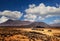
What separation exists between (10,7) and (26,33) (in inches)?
61.8

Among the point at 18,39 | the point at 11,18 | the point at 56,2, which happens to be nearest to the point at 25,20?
the point at 11,18

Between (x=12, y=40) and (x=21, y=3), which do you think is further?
(x=21, y=3)

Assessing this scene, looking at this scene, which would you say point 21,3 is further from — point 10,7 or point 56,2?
point 56,2

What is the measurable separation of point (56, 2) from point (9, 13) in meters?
2.55

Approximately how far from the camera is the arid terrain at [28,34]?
A: 7567mm

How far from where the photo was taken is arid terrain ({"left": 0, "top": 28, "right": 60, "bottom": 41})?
24.8 ft

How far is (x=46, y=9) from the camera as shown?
8.33m

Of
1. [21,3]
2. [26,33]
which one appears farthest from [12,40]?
[21,3]

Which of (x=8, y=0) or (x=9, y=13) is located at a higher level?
(x=8, y=0)

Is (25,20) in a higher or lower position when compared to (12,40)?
higher

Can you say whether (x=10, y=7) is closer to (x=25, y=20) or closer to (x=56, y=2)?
(x=25, y=20)

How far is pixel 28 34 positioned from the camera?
782 cm

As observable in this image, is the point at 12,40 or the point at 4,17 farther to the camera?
the point at 4,17

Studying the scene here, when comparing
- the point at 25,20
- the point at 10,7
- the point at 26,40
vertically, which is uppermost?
the point at 10,7
